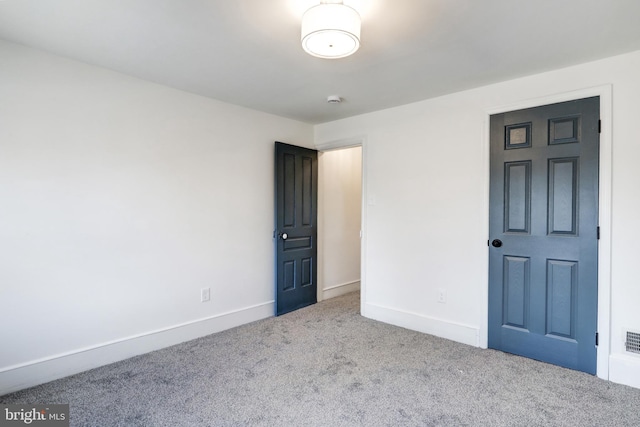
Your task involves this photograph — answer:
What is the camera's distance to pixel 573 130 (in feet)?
8.46

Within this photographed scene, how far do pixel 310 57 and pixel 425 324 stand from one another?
2642 millimetres

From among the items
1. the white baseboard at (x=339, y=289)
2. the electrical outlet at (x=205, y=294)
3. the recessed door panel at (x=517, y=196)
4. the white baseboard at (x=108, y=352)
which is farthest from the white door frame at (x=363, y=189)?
the electrical outlet at (x=205, y=294)

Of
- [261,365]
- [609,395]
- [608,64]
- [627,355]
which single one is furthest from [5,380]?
[608,64]

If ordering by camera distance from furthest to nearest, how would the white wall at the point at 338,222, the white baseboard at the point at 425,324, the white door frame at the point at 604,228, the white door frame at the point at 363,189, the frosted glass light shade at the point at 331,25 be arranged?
the white wall at the point at 338,222
the white door frame at the point at 363,189
the white baseboard at the point at 425,324
the white door frame at the point at 604,228
the frosted glass light shade at the point at 331,25

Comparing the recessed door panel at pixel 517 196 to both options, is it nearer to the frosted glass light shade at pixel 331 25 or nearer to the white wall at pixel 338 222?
the frosted glass light shade at pixel 331 25

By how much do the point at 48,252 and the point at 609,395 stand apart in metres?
3.90

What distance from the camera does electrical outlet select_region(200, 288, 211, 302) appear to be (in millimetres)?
3291

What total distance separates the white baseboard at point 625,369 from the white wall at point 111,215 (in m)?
3.07

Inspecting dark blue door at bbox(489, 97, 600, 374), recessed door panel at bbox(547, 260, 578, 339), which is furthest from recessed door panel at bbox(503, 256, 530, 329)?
recessed door panel at bbox(547, 260, 578, 339)

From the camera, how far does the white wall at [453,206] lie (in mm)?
2375

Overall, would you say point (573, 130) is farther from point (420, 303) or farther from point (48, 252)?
point (48, 252)

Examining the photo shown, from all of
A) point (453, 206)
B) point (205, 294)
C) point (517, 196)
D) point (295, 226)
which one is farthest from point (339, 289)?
point (517, 196)

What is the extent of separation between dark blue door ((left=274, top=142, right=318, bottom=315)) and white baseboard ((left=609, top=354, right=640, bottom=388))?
2888 mm

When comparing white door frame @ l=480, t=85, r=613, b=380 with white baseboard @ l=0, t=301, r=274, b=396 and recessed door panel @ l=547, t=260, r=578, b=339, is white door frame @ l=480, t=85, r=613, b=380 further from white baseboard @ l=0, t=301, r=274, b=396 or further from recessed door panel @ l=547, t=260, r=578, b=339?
white baseboard @ l=0, t=301, r=274, b=396
